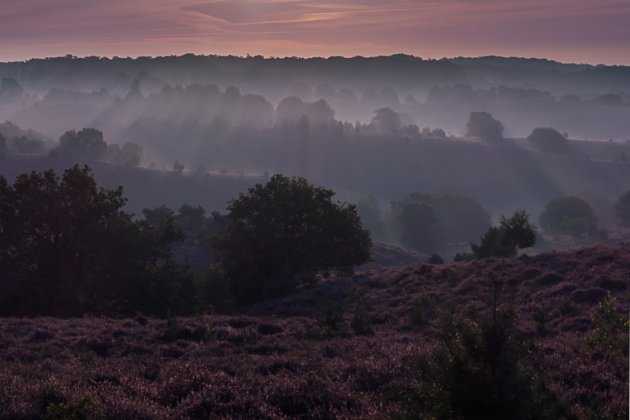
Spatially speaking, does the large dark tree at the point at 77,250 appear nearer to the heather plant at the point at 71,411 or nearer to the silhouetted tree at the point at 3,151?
the heather plant at the point at 71,411

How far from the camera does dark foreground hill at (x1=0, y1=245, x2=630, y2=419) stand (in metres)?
10.2

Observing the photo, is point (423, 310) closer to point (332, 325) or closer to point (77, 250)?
point (332, 325)

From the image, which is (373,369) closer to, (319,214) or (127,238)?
(127,238)

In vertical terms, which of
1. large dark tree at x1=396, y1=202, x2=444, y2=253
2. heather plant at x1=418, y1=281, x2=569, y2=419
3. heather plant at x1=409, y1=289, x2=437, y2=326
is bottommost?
large dark tree at x1=396, y1=202, x2=444, y2=253

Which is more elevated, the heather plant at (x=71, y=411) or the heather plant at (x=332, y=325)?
the heather plant at (x=71, y=411)

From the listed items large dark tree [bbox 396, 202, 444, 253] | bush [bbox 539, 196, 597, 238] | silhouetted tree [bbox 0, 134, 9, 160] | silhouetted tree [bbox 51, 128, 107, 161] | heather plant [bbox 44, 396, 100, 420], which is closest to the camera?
heather plant [bbox 44, 396, 100, 420]

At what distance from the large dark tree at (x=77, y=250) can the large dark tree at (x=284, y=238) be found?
259 inches

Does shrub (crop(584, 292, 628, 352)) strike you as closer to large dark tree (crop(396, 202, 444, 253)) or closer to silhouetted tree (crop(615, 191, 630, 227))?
large dark tree (crop(396, 202, 444, 253))

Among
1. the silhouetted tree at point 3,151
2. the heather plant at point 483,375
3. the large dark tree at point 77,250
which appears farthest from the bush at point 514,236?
the silhouetted tree at point 3,151

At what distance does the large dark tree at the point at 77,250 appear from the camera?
32.0 metres

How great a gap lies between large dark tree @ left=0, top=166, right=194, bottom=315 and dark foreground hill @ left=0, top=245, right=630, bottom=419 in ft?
26.5

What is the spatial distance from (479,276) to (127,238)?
66.6 feet

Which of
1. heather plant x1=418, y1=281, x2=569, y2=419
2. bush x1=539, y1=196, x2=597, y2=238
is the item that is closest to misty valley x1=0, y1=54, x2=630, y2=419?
heather plant x1=418, y1=281, x2=569, y2=419

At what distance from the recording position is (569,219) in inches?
4628
